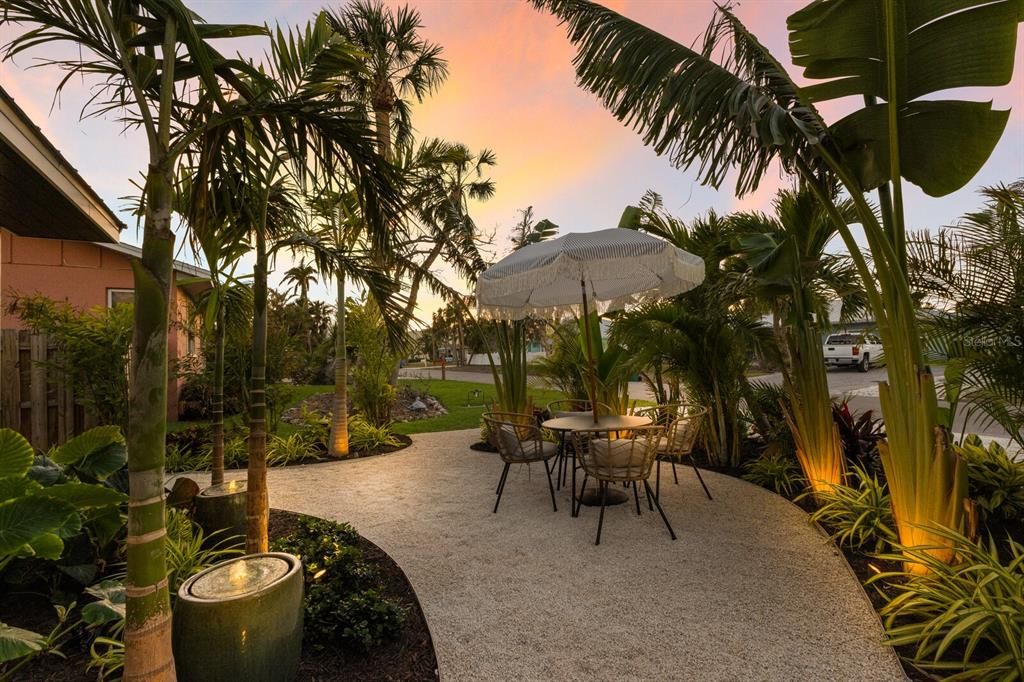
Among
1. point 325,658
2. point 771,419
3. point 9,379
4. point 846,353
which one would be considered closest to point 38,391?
point 9,379

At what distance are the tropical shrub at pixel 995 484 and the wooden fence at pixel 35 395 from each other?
9.64 meters

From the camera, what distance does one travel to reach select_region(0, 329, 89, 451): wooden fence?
5.64 m

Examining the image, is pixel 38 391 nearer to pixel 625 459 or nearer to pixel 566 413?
pixel 566 413

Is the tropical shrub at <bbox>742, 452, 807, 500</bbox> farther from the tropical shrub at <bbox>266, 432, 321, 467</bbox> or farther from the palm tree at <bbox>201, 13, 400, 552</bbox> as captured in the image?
the tropical shrub at <bbox>266, 432, 321, 467</bbox>

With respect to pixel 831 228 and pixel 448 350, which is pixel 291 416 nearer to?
pixel 831 228

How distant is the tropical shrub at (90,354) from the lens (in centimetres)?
570

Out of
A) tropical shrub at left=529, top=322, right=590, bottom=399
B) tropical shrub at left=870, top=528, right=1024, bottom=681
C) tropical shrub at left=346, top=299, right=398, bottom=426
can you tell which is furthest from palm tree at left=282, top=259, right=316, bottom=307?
tropical shrub at left=870, top=528, right=1024, bottom=681

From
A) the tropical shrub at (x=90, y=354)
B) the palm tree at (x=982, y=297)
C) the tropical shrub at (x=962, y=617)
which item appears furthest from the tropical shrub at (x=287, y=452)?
the palm tree at (x=982, y=297)

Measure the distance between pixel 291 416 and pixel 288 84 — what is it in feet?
36.8

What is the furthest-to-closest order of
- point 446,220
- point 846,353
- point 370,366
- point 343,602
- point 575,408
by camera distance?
1. point 846,353
2. point 446,220
3. point 370,366
4. point 575,408
5. point 343,602

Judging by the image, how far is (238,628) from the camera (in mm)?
2016

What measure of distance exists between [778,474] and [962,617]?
3.04 m

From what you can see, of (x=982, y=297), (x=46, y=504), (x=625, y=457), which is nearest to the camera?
(x=46, y=504)

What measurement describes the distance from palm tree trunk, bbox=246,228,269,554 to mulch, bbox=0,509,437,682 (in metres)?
0.87
